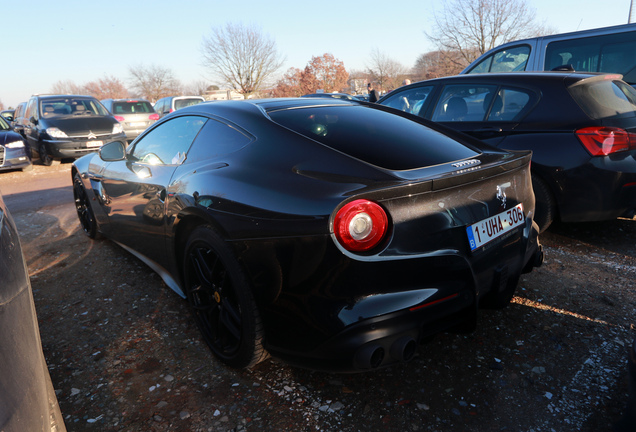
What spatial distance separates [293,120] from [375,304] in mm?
1149

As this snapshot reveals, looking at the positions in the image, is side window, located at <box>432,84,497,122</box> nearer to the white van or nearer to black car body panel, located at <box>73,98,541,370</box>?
the white van

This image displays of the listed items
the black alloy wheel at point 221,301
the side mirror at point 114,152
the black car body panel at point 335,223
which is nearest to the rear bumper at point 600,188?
the black car body panel at point 335,223

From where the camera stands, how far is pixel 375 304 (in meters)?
1.70

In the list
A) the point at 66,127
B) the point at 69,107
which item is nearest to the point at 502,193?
the point at 66,127

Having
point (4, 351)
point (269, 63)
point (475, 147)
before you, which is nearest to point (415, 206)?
point (475, 147)

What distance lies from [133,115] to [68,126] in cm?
352

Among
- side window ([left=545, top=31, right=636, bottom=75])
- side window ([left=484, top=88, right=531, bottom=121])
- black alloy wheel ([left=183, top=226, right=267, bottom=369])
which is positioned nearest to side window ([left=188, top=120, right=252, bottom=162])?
black alloy wheel ([left=183, top=226, right=267, bottom=369])

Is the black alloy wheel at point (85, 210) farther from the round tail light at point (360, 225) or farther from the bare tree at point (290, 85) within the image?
the bare tree at point (290, 85)

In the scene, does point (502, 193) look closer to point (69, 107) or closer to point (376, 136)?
point (376, 136)

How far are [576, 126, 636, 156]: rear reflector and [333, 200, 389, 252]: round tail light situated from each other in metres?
2.60

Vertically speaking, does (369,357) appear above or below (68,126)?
below

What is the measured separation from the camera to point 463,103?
437cm

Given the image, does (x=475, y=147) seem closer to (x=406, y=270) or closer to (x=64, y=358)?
(x=406, y=270)

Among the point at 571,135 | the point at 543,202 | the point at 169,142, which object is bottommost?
the point at 543,202
